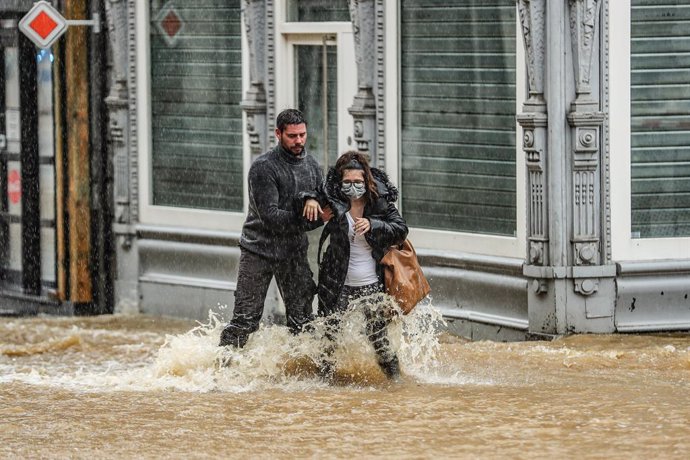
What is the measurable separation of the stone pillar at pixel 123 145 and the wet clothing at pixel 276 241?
6.09 metres

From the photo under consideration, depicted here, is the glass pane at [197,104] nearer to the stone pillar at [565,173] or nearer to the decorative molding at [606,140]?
the stone pillar at [565,173]

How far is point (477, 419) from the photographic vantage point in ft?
31.5

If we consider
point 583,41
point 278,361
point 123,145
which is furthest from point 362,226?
point 123,145

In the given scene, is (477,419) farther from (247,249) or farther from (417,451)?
(247,249)

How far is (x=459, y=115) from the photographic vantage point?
44.8ft

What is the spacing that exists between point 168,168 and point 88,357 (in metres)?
3.35

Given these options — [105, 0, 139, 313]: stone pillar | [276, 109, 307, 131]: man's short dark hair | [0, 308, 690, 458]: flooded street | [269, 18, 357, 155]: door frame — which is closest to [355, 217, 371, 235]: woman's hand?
[0, 308, 690, 458]: flooded street

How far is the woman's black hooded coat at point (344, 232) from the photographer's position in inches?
412

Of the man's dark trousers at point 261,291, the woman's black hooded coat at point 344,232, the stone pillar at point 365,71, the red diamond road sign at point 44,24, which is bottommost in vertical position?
the man's dark trousers at point 261,291

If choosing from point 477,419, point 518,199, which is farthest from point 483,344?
point 477,419

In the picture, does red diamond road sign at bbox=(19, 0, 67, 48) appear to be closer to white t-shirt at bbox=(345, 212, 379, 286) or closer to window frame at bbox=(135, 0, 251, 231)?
window frame at bbox=(135, 0, 251, 231)

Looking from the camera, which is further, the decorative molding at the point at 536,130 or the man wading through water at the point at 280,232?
the decorative molding at the point at 536,130

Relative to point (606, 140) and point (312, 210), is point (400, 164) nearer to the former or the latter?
point (606, 140)

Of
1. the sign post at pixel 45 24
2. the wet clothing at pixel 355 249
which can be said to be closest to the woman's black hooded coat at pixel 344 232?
A: the wet clothing at pixel 355 249
